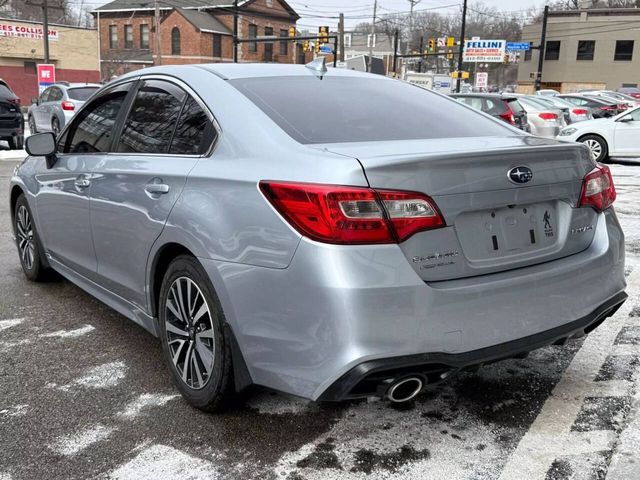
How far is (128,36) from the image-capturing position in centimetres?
6253

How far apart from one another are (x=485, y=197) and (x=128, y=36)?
6572cm

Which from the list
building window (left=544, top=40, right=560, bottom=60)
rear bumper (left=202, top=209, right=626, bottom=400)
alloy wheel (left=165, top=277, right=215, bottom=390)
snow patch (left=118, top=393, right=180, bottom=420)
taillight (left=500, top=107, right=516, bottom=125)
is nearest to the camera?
rear bumper (left=202, top=209, right=626, bottom=400)

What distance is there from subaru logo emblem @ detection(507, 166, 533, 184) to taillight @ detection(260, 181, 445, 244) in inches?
16.1

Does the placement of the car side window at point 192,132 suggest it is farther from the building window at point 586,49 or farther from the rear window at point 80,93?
the building window at point 586,49

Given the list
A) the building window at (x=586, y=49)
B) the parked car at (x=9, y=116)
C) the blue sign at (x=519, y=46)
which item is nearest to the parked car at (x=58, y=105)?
the parked car at (x=9, y=116)

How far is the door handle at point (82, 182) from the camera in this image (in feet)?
12.5

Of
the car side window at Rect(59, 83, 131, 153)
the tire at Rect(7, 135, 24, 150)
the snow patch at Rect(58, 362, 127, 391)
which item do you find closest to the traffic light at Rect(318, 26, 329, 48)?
the tire at Rect(7, 135, 24, 150)

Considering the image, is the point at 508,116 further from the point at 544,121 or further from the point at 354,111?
the point at 354,111

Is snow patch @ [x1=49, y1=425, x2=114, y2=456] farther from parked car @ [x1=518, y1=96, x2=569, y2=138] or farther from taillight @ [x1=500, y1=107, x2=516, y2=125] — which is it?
parked car @ [x1=518, y1=96, x2=569, y2=138]

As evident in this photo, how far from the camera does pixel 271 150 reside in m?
2.66

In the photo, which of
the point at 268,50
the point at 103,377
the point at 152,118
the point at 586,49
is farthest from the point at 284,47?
the point at 103,377

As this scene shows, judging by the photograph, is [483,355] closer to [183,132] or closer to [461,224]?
[461,224]

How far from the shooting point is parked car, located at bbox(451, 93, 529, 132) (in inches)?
574

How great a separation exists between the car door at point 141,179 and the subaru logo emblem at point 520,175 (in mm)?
1335
